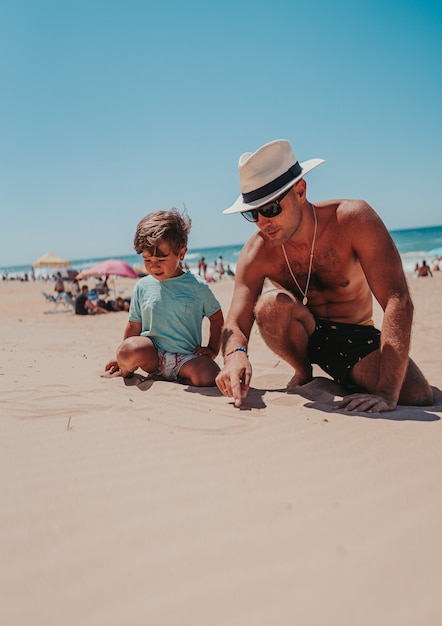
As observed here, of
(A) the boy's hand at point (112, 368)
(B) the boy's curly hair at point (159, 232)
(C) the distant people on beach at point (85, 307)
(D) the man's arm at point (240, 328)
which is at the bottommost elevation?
(C) the distant people on beach at point (85, 307)

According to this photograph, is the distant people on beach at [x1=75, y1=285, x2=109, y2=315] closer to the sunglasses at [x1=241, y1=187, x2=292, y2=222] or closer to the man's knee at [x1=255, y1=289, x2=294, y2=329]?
the man's knee at [x1=255, y1=289, x2=294, y2=329]

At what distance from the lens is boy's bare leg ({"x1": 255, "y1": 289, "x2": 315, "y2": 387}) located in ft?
10.4

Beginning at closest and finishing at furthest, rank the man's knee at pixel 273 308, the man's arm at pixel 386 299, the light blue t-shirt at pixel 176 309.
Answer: the man's arm at pixel 386 299, the man's knee at pixel 273 308, the light blue t-shirt at pixel 176 309

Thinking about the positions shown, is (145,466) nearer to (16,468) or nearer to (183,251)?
(16,468)

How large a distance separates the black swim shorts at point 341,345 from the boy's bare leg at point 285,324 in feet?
0.27

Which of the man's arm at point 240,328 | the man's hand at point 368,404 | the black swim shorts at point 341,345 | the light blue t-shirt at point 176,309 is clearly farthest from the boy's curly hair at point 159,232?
the man's hand at point 368,404

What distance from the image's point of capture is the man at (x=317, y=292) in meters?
2.72

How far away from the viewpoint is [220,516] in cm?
154

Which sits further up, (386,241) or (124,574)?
(386,241)

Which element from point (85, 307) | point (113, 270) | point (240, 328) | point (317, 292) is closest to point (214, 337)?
point (240, 328)

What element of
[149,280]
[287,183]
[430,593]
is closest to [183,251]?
[149,280]

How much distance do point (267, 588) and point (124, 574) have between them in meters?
0.40

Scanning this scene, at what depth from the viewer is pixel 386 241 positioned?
2.82m

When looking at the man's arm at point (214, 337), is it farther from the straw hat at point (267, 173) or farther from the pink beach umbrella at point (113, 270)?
the pink beach umbrella at point (113, 270)
